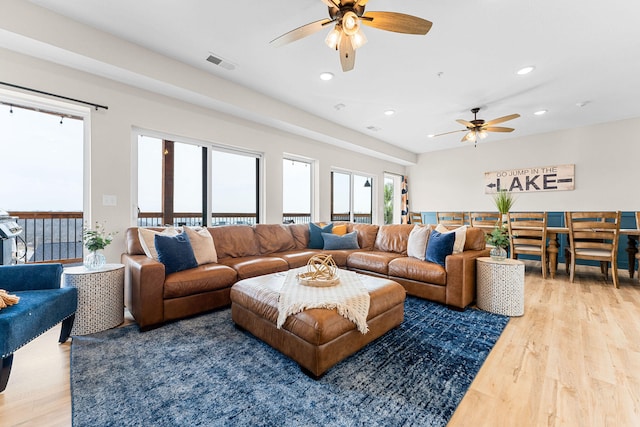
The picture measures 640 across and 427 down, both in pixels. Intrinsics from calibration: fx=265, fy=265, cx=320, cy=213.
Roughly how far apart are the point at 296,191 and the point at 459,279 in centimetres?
338

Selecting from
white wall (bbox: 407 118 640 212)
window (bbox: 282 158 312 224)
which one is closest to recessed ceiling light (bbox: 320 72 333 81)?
window (bbox: 282 158 312 224)

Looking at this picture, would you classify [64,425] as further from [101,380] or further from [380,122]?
[380,122]

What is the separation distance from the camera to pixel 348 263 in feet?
12.3

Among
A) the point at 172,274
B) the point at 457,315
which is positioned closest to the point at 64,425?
the point at 172,274

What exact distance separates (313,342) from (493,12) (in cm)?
297

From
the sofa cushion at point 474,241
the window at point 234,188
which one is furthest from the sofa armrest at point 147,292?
the sofa cushion at point 474,241

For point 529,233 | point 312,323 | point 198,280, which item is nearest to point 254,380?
point 312,323

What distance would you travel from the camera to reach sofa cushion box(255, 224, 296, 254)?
3.74 metres

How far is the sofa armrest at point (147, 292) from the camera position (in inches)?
86.8

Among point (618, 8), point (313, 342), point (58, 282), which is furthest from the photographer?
point (618, 8)

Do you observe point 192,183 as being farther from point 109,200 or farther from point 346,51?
point 346,51

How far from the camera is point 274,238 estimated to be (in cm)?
386

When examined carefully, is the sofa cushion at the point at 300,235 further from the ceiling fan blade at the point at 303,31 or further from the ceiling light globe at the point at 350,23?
the ceiling light globe at the point at 350,23

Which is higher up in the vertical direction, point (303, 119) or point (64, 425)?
point (303, 119)
